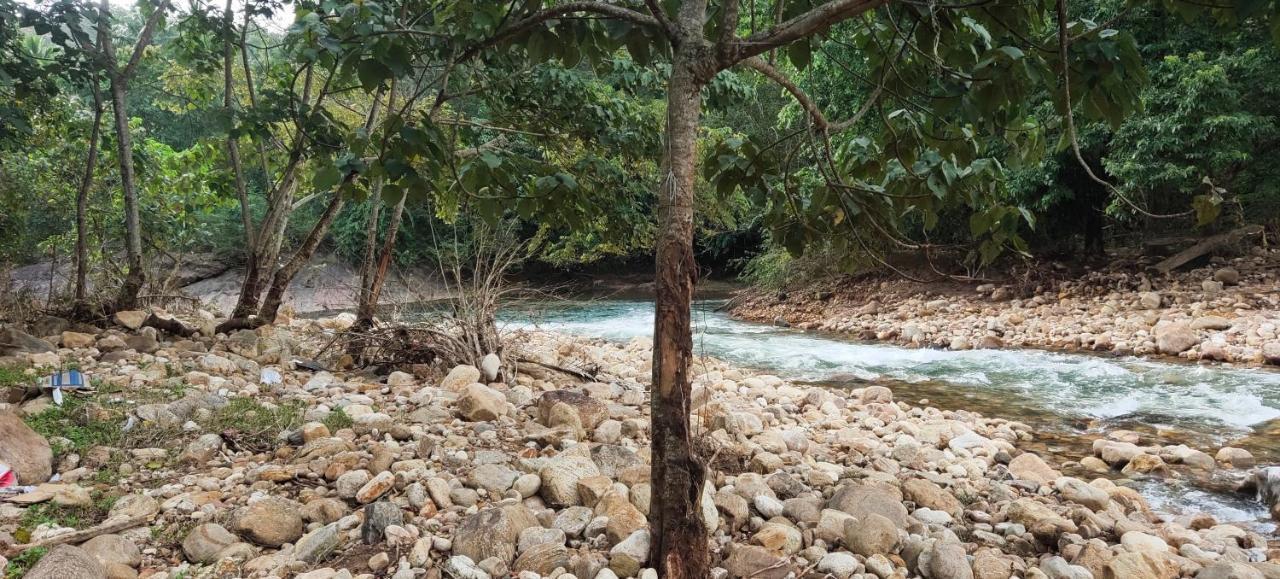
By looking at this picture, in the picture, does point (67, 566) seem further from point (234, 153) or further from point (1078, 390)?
point (1078, 390)

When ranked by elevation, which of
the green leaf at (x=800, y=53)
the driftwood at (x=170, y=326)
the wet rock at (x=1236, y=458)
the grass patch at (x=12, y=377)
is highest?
the green leaf at (x=800, y=53)

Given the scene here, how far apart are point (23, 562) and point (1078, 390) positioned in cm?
687

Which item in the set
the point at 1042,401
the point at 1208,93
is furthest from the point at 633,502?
the point at 1208,93

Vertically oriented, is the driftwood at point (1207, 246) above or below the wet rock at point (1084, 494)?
above

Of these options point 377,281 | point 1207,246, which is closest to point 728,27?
point 377,281

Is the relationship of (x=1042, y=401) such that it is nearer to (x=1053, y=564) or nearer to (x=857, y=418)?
(x=857, y=418)

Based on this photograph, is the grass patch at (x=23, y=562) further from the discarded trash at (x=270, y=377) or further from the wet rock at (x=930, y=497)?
the wet rock at (x=930, y=497)

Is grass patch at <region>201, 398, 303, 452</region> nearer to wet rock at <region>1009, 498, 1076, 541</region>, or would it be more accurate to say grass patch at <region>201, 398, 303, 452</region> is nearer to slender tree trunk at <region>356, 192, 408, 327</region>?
slender tree trunk at <region>356, 192, 408, 327</region>

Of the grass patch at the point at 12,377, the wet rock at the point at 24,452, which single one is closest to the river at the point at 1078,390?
the wet rock at the point at 24,452

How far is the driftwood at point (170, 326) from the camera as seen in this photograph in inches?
211

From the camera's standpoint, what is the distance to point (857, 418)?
4645mm

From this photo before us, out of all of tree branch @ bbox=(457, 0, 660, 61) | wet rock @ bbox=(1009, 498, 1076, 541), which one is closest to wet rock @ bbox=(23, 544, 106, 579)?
tree branch @ bbox=(457, 0, 660, 61)

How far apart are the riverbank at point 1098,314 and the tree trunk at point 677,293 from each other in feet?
24.3

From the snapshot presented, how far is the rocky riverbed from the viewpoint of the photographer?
6.50 ft
